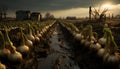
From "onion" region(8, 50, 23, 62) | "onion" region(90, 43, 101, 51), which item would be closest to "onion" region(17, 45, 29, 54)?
"onion" region(8, 50, 23, 62)

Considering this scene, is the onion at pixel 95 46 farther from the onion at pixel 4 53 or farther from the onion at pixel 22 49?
the onion at pixel 4 53

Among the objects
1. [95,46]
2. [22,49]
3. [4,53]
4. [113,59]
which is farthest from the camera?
[95,46]

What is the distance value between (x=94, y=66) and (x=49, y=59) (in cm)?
242

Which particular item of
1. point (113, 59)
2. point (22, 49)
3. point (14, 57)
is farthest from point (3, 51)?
point (113, 59)

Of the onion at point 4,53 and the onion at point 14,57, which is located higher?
the onion at point 4,53

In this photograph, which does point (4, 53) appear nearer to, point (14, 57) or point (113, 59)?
point (14, 57)

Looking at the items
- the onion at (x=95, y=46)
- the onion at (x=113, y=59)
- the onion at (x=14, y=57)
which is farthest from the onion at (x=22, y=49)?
the onion at (x=113, y=59)

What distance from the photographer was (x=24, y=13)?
68.6 metres

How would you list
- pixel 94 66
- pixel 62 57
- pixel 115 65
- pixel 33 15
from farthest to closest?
1. pixel 33 15
2. pixel 62 57
3. pixel 94 66
4. pixel 115 65

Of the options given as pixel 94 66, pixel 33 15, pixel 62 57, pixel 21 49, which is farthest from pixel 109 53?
pixel 33 15

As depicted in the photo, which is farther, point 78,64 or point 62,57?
point 62,57

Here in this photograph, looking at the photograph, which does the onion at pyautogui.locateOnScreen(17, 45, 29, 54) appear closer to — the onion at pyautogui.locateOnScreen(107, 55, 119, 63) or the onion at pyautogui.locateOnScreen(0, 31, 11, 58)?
the onion at pyautogui.locateOnScreen(0, 31, 11, 58)

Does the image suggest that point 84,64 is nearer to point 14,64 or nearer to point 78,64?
point 78,64

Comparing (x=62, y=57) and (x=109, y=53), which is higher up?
(x=109, y=53)
